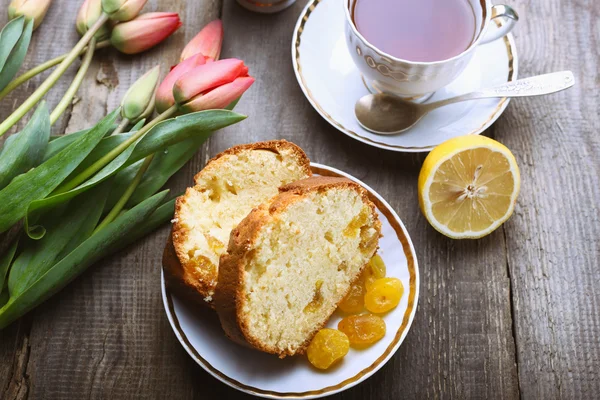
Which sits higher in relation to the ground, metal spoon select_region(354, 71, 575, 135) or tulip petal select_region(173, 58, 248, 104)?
tulip petal select_region(173, 58, 248, 104)

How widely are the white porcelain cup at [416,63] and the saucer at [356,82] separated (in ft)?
0.34

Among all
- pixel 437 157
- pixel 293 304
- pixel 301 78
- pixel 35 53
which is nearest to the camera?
pixel 293 304

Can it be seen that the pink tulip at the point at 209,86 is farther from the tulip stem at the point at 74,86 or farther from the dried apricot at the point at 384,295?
the dried apricot at the point at 384,295

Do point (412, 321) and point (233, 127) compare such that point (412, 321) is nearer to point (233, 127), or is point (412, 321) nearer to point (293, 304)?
point (293, 304)

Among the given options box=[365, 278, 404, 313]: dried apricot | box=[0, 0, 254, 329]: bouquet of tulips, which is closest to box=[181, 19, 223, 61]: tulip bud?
box=[0, 0, 254, 329]: bouquet of tulips

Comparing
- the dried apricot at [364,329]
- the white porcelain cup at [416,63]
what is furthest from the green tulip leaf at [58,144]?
the dried apricot at [364,329]

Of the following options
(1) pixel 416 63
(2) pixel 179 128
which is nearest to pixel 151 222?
(2) pixel 179 128

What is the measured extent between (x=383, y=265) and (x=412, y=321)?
194mm

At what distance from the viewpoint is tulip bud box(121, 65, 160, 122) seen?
192 cm

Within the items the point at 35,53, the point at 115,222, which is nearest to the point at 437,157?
the point at 115,222

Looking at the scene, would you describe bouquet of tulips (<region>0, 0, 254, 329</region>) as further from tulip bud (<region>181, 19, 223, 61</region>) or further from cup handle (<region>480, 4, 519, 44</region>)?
cup handle (<region>480, 4, 519, 44</region>)

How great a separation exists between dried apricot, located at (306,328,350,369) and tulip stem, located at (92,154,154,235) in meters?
0.71

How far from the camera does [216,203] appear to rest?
5.81 feet

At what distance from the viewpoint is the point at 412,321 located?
6.09 ft
